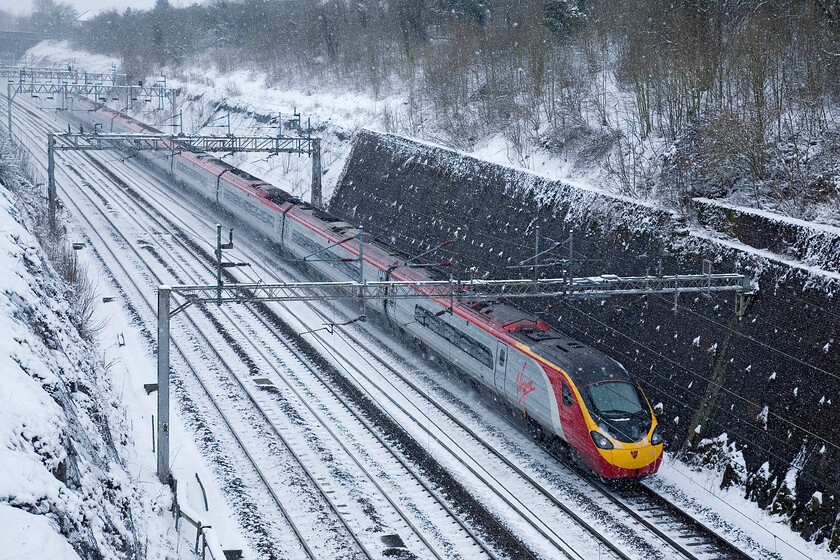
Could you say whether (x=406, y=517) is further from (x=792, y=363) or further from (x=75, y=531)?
(x=792, y=363)

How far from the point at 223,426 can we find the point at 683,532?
412 inches

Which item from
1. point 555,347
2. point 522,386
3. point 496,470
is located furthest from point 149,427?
point 555,347

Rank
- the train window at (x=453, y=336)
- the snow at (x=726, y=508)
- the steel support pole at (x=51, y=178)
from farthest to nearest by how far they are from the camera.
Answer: the steel support pole at (x=51, y=178), the train window at (x=453, y=336), the snow at (x=726, y=508)

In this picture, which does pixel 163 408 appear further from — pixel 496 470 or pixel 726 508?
pixel 726 508

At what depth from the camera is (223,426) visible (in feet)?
59.7

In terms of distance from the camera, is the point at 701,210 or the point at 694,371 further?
the point at 701,210

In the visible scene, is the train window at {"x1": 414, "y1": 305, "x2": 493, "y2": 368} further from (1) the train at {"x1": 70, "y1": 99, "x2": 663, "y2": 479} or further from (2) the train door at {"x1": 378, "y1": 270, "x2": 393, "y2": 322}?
(2) the train door at {"x1": 378, "y1": 270, "x2": 393, "y2": 322}

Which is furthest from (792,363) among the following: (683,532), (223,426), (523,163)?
(523,163)

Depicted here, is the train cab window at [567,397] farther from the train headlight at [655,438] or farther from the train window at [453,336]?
the train window at [453,336]

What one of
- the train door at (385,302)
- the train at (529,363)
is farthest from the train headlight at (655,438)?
the train door at (385,302)

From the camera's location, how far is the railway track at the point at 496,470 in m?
13.6

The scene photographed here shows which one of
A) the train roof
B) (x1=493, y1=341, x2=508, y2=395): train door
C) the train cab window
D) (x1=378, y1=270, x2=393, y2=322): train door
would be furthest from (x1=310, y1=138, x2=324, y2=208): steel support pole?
the train cab window

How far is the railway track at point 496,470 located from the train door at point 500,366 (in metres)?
1.27

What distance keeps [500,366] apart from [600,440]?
142 inches
